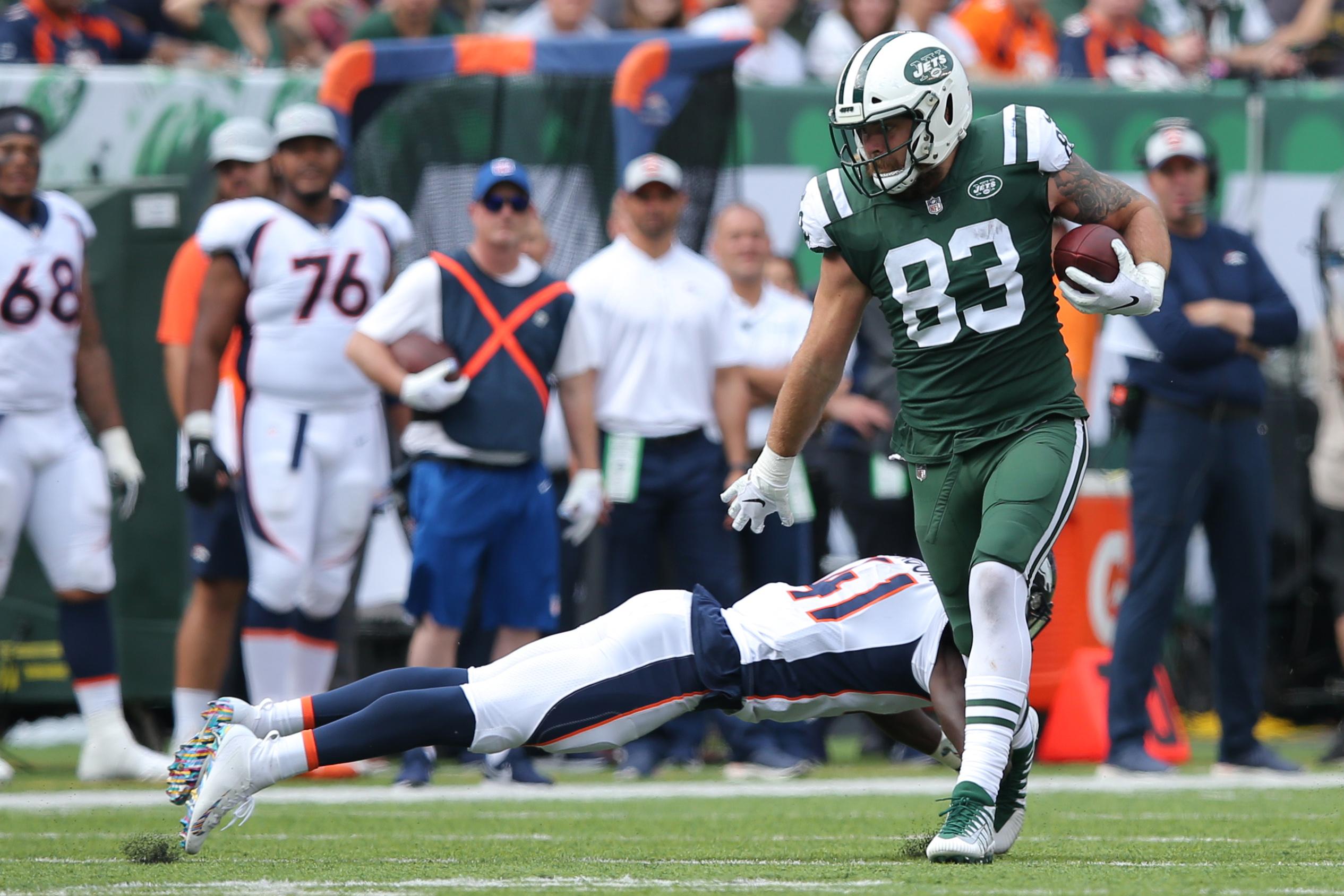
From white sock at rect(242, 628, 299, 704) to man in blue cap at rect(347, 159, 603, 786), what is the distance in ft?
2.34

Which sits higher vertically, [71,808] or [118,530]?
[118,530]

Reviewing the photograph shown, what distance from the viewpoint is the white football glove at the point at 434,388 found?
6676 mm

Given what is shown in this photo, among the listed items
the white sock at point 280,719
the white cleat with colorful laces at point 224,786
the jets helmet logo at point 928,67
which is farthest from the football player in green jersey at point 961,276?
the white cleat with colorful laces at point 224,786

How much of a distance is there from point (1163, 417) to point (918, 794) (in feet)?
6.01

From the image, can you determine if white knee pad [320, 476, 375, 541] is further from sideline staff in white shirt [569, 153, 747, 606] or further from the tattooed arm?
the tattooed arm

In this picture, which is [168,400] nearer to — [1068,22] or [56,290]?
[56,290]

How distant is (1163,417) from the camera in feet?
23.9

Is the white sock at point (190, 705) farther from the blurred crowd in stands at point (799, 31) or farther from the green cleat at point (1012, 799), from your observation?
the green cleat at point (1012, 799)

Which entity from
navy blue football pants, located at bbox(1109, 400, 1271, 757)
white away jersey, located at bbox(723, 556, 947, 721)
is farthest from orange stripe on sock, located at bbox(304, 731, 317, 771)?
navy blue football pants, located at bbox(1109, 400, 1271, 757)

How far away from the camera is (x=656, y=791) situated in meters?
6.69

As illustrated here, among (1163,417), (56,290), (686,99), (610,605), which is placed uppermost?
(686,99)

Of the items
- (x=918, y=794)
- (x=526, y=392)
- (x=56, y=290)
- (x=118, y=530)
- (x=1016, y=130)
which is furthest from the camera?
(x=118, y=530)

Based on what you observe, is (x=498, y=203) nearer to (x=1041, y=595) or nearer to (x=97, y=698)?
(x=97, y=698)

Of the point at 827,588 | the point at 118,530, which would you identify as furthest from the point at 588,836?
the point at 118,530
